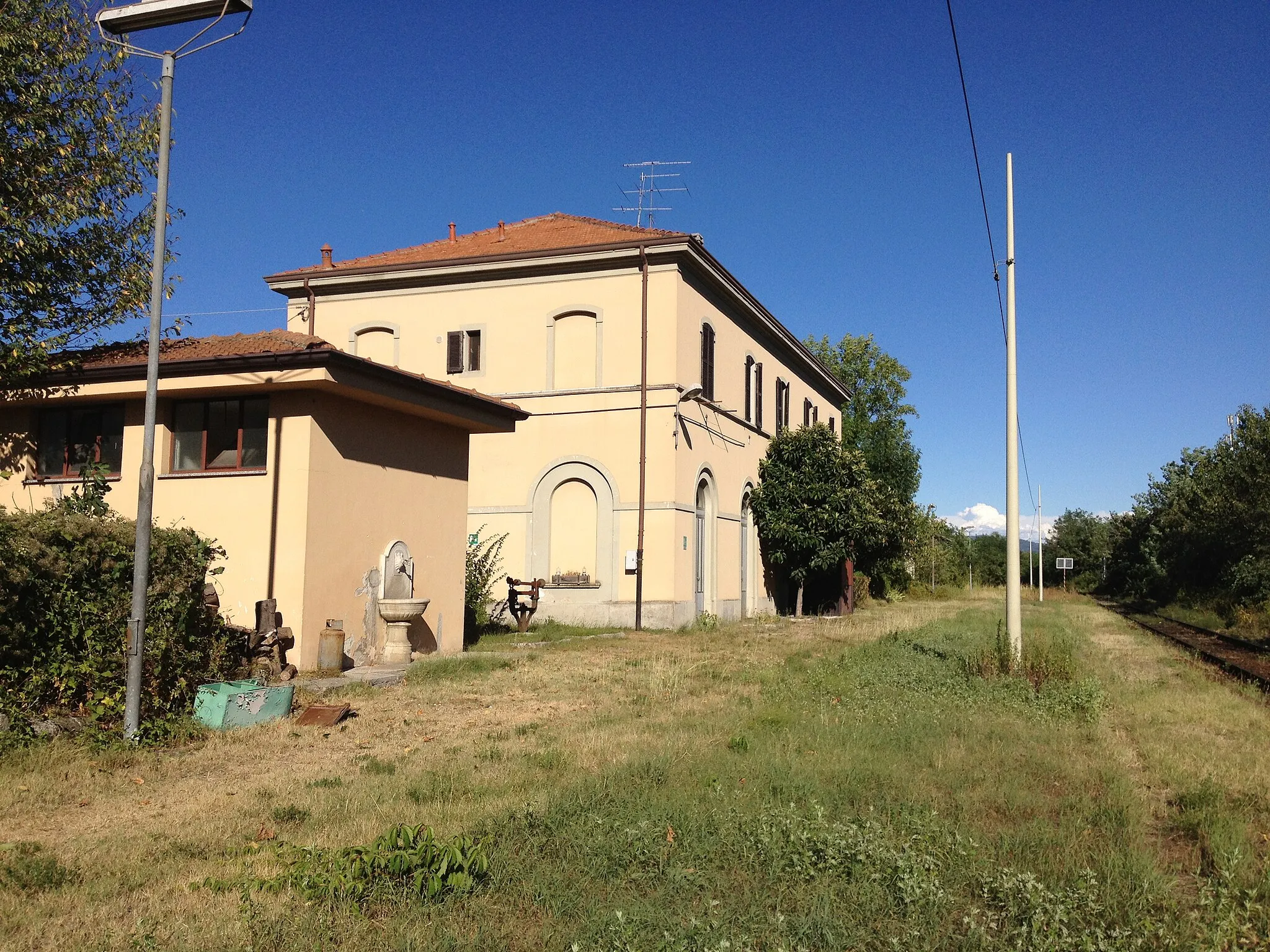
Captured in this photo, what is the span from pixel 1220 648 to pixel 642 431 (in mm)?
13704

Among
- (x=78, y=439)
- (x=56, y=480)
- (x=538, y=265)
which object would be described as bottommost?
(x=56, y=480)

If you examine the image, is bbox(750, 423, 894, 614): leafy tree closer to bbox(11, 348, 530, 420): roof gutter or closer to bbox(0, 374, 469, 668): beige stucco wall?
bbox(0, 374, 469, 668): beige stucco wall

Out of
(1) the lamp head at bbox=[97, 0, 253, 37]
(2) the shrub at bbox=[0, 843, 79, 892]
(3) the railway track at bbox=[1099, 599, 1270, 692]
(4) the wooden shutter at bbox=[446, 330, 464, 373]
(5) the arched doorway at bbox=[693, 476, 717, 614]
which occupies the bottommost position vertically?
(3) the railway track at bbox=[1099, 599, 1270, 692]

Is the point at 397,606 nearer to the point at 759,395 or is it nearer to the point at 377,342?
the point at 377,342

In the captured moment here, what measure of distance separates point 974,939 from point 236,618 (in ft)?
34.9

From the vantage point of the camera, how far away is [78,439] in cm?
1339

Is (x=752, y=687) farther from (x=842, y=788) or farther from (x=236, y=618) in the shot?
(x=236, y=618)


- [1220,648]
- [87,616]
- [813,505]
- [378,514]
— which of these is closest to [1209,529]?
[1220,648]

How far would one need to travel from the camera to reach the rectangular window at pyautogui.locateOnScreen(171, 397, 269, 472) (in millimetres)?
12602

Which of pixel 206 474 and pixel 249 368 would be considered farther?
pixel 206 474

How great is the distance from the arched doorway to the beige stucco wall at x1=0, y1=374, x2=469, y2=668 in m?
10.6

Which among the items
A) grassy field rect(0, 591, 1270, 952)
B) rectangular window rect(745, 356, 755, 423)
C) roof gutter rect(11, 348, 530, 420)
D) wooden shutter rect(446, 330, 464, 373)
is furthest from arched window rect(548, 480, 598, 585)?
grassy field rect(0, 591, 1270, 952)

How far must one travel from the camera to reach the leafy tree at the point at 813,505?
27.1 metres

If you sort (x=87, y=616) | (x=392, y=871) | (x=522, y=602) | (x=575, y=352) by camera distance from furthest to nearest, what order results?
(x=575, y=352)
(x=522, y=602)
(x=87, y=616)
(x=392, y=871)
